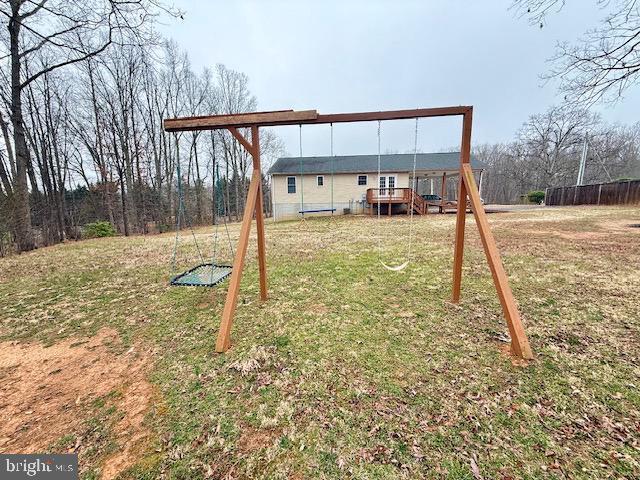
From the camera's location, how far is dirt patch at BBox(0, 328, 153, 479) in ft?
6.25

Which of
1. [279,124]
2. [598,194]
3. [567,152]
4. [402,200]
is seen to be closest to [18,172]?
[279,124]

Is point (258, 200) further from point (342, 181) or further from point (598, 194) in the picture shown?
point (598, 194)

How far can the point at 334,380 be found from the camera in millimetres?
2404

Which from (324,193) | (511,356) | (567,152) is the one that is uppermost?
(567,152)

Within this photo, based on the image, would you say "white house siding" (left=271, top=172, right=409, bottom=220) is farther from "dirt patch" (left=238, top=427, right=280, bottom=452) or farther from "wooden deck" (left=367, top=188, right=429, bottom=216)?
"dirt patch" (left=238, top=427, right=280, bottom=452)

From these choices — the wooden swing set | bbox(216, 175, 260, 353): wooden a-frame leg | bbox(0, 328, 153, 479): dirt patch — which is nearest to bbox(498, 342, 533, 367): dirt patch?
the wooden swing set

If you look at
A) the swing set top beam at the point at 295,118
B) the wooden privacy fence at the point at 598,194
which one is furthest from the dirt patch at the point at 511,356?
the wooden privacy fence at the point at 598,194

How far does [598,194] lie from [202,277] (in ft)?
90.5

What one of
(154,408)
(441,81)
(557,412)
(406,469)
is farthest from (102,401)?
(441,81)

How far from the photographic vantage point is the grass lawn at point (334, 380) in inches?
67.0

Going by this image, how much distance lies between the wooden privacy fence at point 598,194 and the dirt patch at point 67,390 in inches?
1020

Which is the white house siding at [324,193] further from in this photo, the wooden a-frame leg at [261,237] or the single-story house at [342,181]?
the wooden a-frame leg at [261,237]

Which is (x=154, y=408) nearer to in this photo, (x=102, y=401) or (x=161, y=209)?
(x=102, y=401)

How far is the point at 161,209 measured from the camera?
68.2 ft
